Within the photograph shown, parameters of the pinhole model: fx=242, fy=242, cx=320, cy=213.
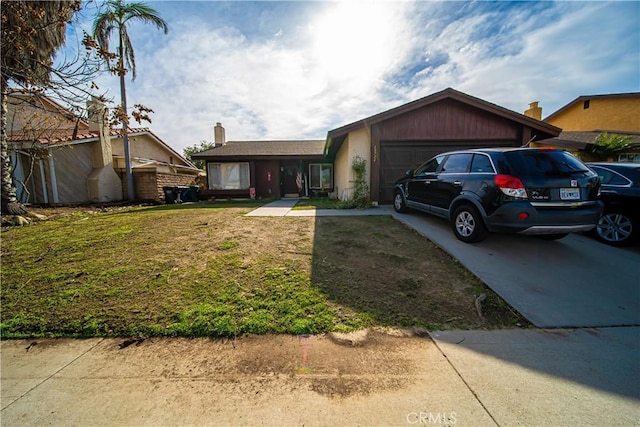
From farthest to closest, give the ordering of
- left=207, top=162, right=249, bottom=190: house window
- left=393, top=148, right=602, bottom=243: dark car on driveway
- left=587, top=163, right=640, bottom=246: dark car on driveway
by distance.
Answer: left=207, top=162, right=249, bottom=190: house window < left=587, top=163, right=640, bottom=246: dark car on driveway < left=393, top=148, right=602, bottom=243: dark car on driveway

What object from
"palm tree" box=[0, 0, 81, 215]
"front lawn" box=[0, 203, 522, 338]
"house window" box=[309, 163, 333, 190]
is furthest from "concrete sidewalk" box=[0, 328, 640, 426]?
"house window" box=[309, 163, 333, 190]

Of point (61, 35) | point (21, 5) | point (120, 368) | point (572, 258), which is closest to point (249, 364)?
point (120, 368)

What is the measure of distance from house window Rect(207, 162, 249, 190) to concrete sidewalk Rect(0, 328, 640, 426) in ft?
40.9

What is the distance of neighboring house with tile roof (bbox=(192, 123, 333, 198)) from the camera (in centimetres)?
1388

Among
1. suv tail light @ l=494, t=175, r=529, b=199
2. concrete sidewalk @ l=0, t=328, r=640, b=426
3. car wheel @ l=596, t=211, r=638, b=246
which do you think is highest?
suv tail light @ l=494, t=175, r=529, b=199

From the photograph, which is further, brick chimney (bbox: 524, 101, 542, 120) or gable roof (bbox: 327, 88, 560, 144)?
brick chimney (bbox: 524, 101, 542, 120)

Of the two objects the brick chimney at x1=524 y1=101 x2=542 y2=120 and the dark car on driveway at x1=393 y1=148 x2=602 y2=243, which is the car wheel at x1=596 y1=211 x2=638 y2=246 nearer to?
the dark car on driveway at x1=393 y1=148 x2=602 y2=243

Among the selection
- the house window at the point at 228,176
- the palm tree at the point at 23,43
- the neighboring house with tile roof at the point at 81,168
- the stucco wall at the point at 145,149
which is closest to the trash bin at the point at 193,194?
the house window at the point at 228,176

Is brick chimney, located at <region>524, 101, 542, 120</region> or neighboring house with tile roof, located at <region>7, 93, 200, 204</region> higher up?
brick chimney, located at <region>524, 101, 542, 120</region>

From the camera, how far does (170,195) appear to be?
41.8 ft

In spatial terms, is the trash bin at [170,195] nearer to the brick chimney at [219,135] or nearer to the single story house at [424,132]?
the brick chimney at [219,135]

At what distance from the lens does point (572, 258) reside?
12.5 feet

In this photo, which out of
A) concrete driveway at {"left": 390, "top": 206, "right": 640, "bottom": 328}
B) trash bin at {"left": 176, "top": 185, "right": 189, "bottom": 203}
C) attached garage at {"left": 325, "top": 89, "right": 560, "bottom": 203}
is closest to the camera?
concrete driveway at {"left": 390, "top": 206, "right": 640, "bottom": 328}

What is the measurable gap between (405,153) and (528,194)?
5400mm
